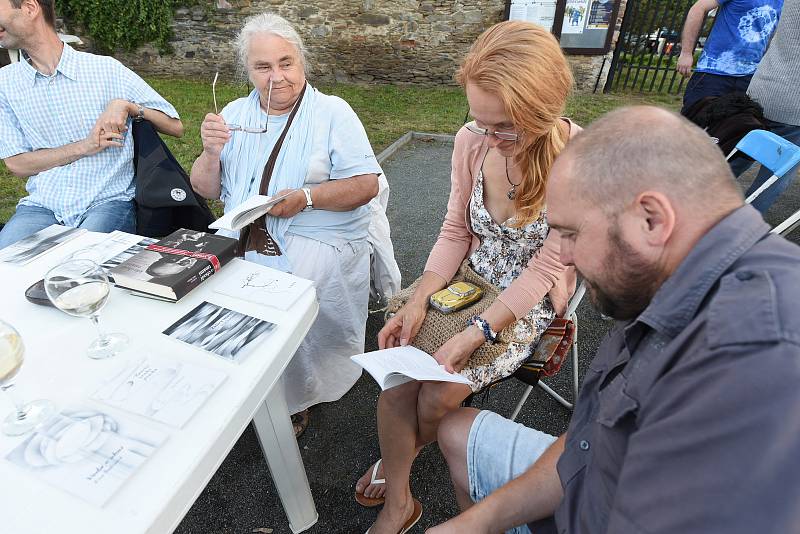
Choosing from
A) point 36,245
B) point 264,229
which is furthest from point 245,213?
point 36,245

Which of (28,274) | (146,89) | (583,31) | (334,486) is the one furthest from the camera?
(583,31)

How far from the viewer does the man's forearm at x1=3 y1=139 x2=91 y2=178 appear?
2279 mm

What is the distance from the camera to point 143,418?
0.95 metres

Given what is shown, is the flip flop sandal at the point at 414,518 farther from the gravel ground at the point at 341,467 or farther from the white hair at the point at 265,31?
the white hair at the point at 265,31

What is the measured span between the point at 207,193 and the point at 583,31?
24.4 ft

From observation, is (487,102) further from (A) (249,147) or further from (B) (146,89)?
(B) (146,89)

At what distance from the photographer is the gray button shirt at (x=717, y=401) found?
0.58 m

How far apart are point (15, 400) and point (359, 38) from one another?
8940mm

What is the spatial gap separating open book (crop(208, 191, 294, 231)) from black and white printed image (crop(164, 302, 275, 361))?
427 millimetres

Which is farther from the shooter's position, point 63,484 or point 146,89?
point 146,89

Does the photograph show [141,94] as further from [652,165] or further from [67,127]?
[652,165]

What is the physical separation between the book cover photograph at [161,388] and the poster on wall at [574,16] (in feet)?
26.7

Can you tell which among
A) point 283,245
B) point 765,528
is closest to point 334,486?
point 283,245

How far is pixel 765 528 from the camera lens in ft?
1.91
